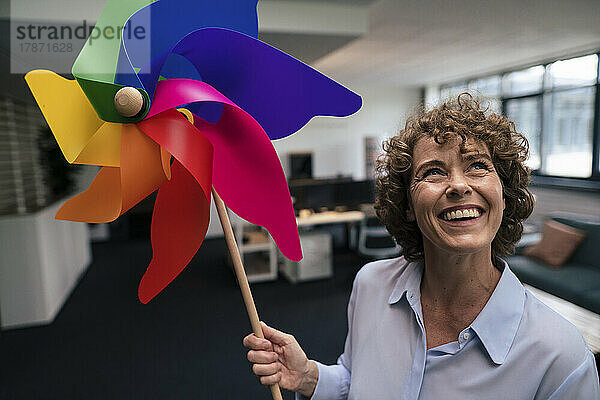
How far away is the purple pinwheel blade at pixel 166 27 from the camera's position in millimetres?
624

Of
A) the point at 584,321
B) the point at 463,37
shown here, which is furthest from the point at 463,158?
the point at 463,37

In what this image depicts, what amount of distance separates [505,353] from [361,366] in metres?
0.31

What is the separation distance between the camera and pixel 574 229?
3.85 metres

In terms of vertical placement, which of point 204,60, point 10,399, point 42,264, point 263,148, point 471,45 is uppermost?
point 471,45

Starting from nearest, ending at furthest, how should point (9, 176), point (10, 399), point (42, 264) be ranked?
point (10, 399), point (42, 264), point (9, 176)

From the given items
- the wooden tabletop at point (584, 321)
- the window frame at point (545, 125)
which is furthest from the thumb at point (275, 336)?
the window frame at point (545, 125)

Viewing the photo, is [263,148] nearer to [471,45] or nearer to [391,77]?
[471,45]

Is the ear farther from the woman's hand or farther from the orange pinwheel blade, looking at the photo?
the orange pinwheel blade

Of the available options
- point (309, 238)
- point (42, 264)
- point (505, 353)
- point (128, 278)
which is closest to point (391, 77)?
point (309, 238)

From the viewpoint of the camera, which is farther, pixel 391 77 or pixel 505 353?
pixel 391 77

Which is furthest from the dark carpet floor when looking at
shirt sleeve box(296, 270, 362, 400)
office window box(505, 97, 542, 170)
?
office window box(505, 97, 542, 170)

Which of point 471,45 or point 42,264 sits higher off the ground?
point 471,45

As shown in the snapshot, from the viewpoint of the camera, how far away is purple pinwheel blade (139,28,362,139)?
649mm

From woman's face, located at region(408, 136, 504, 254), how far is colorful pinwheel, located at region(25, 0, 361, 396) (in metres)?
0.24
